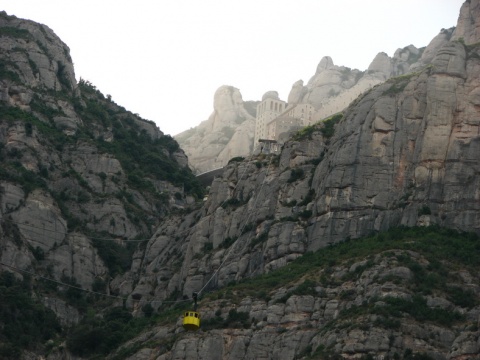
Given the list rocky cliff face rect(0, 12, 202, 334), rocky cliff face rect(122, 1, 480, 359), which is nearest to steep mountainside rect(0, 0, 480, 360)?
rocky cliff face rect(122, 1, 480, 359)

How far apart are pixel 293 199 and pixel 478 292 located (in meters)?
24.6

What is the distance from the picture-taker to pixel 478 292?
9756 cm

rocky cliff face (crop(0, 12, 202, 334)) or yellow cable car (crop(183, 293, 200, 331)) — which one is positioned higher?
rocky cliff face (crop(0, 12, 202, 334))

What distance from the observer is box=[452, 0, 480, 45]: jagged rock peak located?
467 feet

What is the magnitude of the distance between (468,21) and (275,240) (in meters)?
43.9

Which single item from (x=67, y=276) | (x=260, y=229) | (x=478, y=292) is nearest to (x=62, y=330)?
(x=67, y=276)

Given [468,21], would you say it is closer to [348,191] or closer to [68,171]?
[348,191]

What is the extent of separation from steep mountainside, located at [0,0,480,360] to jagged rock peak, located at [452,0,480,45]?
268 millimetres

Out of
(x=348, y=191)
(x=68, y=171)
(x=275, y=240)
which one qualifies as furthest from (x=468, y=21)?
(x=275, y=240)

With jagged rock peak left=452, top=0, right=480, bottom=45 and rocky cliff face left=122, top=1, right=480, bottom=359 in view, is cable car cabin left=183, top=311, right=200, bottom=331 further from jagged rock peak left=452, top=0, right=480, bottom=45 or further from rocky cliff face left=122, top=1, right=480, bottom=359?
jagged rock peak left=452, top=0, right=480, bottom=45

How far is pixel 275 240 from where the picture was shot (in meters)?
115

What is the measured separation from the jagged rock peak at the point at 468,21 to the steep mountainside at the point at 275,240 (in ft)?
0.88

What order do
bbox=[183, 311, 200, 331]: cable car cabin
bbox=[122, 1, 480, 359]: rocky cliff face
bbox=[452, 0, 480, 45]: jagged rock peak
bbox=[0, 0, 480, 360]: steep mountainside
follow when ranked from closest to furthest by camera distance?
bbox=[183, 311, 200, 331]: cable car cabin → bbox=[0, 0, 480, 360]: steep mountainside → bbox=[122, 1, 480, 359]: rocky cliff face → bbox=[452, 0, 480, 45]: jagged rock peak

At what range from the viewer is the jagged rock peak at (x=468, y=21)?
142 meters
